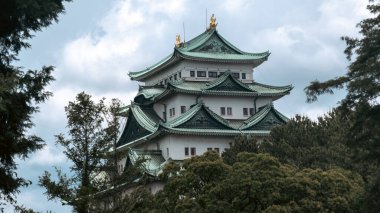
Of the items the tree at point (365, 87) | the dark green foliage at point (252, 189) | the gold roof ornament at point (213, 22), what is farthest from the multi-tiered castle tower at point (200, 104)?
the tree at point (365, 87)

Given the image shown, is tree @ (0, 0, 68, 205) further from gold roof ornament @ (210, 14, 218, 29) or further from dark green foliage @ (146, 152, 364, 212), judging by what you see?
gold roof ornament @ (210, 14, 218, 29)

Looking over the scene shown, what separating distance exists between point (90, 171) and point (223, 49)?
1730 inches

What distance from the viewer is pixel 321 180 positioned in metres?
31.2

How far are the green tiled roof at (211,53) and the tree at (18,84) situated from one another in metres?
40.7

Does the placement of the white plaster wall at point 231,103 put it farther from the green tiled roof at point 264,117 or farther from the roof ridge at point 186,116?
the roof ridge at point 186,116

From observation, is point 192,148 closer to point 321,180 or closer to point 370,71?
point 321,180

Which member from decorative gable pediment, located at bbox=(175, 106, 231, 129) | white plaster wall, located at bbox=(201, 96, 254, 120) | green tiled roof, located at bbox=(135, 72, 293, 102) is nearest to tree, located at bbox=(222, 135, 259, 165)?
decorative gable pediment, located at bbox=(175, 106, 231, 129)

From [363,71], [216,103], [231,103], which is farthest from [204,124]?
[363,71]

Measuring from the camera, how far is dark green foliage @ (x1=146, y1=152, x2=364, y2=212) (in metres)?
28.9

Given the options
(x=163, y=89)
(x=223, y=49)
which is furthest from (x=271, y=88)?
(x=163, y=89)

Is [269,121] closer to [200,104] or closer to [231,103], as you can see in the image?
[231,103]

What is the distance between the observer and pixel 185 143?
53.0 meters

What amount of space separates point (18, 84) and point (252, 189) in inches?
609

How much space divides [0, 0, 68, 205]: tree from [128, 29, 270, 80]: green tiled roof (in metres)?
40.7
